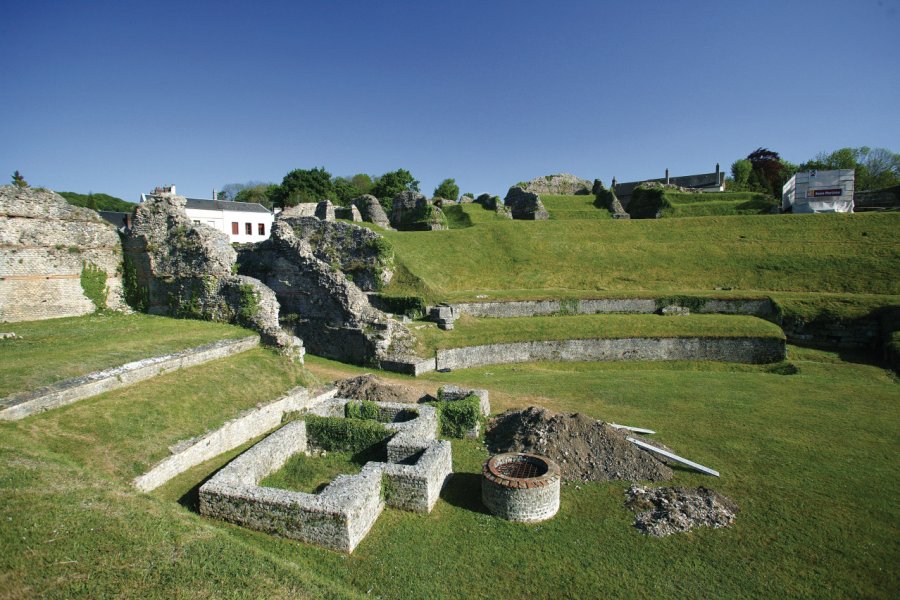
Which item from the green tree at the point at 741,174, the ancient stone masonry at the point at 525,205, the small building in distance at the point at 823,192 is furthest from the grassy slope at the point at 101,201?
the green tree at the point at 741,174

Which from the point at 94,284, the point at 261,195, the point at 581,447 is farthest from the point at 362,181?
the point at 581,447

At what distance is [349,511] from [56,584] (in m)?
4.09

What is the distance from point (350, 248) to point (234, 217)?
23737mm

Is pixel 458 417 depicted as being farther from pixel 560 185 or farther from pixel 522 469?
pixel 560 185

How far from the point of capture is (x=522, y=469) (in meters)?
10.8

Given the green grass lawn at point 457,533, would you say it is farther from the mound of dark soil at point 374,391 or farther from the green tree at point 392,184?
the green tree at point 392,184

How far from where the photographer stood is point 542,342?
25.0 metres

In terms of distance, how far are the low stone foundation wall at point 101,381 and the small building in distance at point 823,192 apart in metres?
54.1

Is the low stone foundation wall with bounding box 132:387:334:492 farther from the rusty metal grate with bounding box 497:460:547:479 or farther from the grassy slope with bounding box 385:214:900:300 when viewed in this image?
the grassy slope with bounding box 385:214:900:300

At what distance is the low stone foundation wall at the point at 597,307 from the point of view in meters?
29.3

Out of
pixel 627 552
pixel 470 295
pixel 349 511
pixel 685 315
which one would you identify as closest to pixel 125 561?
pixel 349 511

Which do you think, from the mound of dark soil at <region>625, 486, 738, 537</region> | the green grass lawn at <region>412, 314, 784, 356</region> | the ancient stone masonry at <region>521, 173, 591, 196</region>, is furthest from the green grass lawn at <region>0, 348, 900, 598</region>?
the ancient stone masonry at <region>521, 173, 591, 196</region>

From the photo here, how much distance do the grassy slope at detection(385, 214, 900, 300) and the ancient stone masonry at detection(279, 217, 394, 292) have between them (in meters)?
1.78

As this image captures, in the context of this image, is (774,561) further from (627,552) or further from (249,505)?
(249,505)
